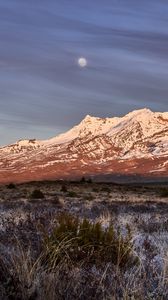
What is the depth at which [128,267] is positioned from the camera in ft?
24.6

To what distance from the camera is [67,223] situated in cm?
802

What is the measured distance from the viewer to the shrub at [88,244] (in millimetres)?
7422

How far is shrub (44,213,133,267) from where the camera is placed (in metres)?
7.42

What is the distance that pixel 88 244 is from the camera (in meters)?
7.78

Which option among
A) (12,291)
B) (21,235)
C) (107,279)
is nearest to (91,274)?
(107,279)

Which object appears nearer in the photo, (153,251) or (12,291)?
(12,291)

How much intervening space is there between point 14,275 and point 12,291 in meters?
0.55

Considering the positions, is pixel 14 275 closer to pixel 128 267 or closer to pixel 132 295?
pixel 132 295

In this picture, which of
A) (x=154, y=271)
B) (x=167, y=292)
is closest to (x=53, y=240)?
(x=154, y=271)

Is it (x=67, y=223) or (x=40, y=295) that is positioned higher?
(x=67, y=223)

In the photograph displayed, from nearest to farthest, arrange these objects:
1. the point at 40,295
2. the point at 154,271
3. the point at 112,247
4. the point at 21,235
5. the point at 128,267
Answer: the point at 40,295
the point at 154,271
the point at 128,267
the point at 112,247
the point at 21,235

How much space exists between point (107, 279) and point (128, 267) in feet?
4.16

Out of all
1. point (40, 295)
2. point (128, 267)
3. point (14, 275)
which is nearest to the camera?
point (40, 295)

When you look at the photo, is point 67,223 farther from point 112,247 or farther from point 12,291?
point 12,291
